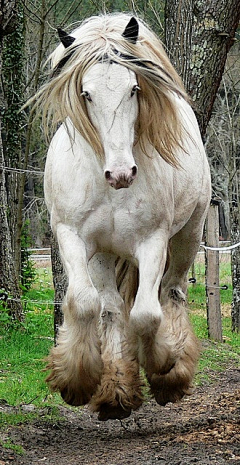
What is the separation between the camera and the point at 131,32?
190 inches

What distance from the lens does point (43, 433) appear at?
5625 millimetres

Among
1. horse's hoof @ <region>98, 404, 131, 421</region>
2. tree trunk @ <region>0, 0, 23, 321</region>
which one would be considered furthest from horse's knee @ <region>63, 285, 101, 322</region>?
tree trunk @ <region>0, 0, 23, 321</region>

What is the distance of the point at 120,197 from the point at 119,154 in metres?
0.54

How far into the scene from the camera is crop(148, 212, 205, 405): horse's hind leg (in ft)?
18.3

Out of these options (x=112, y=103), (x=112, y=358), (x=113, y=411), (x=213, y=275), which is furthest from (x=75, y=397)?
(x=213, y=275)

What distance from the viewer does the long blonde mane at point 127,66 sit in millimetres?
4656

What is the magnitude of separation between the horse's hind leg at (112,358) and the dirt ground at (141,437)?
28 cm

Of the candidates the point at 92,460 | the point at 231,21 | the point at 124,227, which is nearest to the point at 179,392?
the point at 92,460

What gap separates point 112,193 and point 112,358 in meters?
1.28

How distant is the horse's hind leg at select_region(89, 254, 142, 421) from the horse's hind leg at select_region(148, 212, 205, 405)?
0.56 feet

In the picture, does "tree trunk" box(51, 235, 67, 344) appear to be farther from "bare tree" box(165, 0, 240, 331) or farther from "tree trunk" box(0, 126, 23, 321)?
"bare tree" box(165, 0, 240, 331)

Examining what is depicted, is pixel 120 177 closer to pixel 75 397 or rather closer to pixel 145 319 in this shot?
pixel 145 319

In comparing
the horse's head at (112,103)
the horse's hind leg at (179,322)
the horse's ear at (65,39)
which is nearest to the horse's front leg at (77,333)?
the horse's hind leg at (179,322)

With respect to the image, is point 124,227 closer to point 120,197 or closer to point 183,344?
point 120,197
